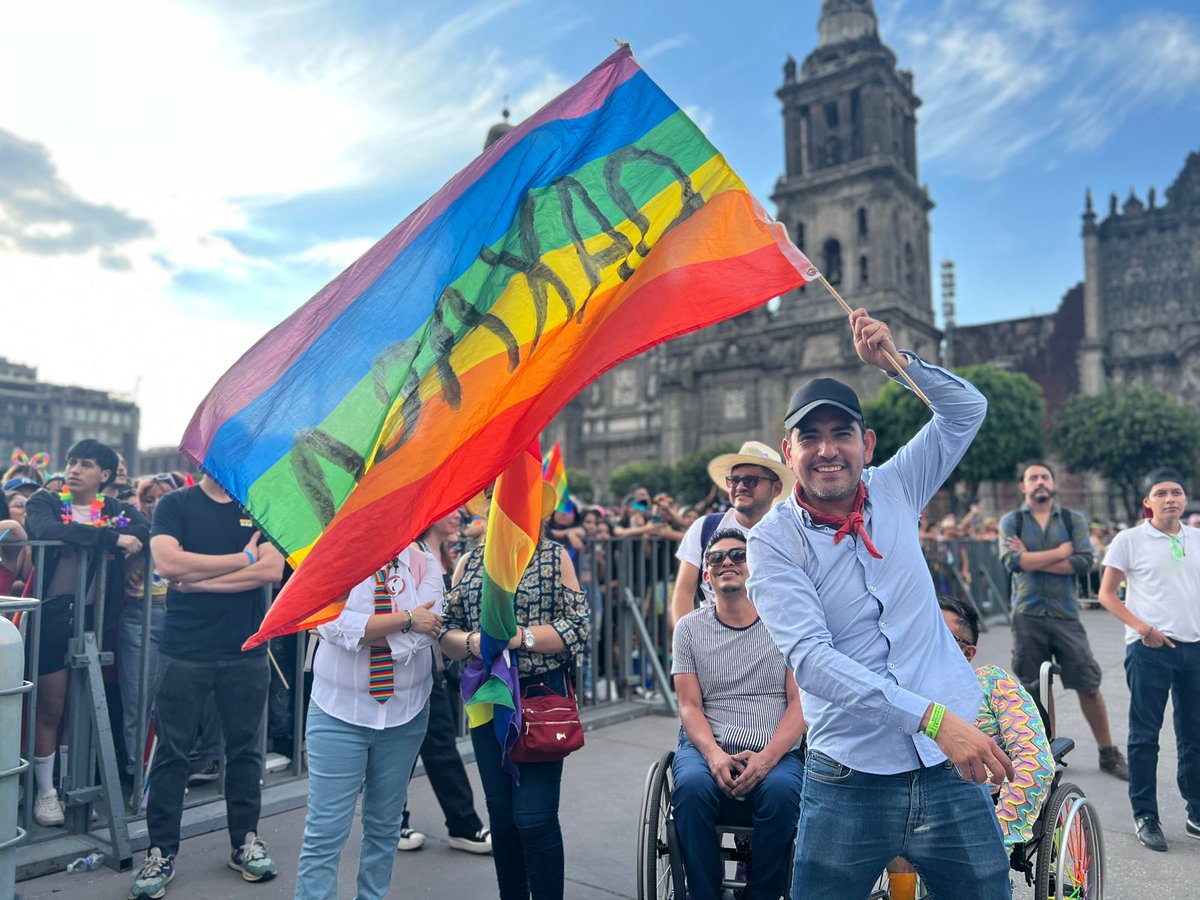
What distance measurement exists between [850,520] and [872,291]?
58696 mm

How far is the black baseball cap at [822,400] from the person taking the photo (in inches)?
111

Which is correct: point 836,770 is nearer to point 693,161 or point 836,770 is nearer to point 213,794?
point 693,161

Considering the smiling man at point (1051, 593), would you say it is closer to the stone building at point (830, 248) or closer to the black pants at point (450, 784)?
the black pants at point (450, 784)

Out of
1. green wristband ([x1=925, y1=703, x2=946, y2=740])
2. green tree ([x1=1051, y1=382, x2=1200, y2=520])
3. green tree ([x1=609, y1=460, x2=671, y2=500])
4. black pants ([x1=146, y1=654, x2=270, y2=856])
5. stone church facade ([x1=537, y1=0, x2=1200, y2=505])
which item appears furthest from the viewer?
green tree ([x1=609, y1=460, x2=671, y2=500])

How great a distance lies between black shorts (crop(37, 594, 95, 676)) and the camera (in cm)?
533

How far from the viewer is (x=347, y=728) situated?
13.1ft

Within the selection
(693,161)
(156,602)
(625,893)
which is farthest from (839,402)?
(156,602)

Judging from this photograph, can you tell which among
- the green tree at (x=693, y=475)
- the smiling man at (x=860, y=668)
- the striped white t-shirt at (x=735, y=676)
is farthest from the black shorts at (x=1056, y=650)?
the green tree at (x=693, y=475)

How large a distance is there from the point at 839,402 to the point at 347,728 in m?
2.58

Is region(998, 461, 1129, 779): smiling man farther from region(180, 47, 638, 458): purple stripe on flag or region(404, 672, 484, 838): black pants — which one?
region(180, 47, 638, 458): purple stripe on flag

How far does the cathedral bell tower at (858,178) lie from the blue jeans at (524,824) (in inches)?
2176

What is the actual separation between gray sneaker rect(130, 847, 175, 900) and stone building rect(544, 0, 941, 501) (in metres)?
53.9

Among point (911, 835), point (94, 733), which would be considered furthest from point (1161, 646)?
point (94, 733)

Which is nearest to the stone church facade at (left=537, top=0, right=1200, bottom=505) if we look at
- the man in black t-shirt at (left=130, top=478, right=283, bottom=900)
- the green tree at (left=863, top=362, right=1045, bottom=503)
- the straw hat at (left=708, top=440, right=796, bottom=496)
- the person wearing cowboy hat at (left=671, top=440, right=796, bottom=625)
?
the green tree at (left=863, top=362, right=1045, bottom=503)
